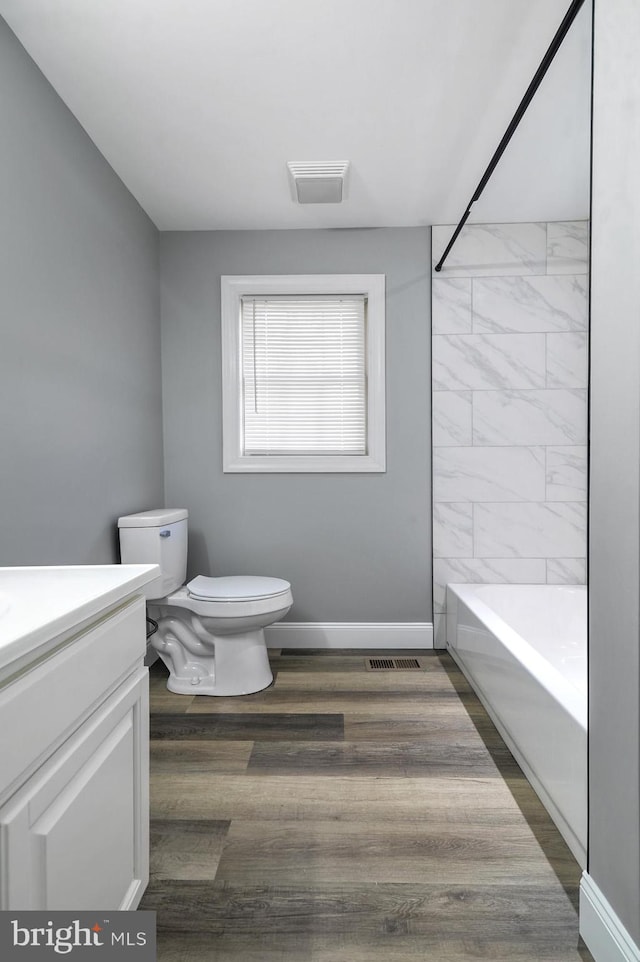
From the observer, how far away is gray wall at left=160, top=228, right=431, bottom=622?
10.6 ft

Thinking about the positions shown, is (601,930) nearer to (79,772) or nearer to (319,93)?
(79,772)

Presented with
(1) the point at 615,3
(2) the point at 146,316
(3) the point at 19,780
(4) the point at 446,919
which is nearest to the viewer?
(3) the point at 19,780

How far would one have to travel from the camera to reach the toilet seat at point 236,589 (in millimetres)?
2574

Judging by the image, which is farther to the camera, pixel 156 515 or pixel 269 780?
pixel 156 515

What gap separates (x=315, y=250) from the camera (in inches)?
128

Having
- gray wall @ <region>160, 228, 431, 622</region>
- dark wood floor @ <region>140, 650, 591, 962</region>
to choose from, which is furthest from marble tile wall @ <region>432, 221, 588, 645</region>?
dark wood floor @ <region>140, 650, 591, 962</region>

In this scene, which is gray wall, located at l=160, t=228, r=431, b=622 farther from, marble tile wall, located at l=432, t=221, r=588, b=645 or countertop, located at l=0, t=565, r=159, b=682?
countertop, located at l=0, t=565, r=159, b=682

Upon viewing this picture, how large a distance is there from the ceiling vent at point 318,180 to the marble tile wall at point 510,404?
75 cm

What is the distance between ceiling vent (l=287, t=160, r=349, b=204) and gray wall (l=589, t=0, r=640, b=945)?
148cm

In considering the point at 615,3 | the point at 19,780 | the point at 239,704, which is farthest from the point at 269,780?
the point at 615,3

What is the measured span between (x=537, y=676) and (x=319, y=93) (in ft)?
6.88

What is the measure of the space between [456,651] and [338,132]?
2.45m

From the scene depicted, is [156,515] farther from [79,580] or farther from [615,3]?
[615,3]

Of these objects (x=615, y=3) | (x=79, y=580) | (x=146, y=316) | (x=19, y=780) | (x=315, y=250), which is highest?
(x=315, y=250)
